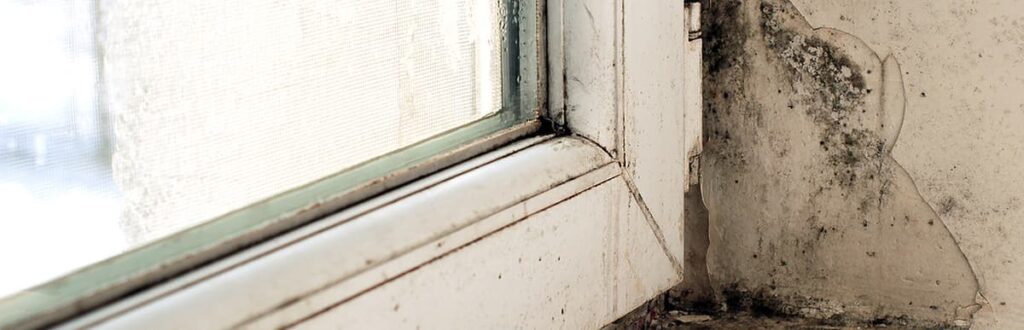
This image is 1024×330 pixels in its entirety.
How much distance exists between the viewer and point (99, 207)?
93cm

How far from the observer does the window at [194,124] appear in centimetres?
87

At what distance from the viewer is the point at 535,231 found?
1395mm

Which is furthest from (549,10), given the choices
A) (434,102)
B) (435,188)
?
(435,188)

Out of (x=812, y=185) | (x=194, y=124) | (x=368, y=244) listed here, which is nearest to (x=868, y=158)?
(x=812, y=185)

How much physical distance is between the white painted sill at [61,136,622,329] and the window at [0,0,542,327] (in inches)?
0.9

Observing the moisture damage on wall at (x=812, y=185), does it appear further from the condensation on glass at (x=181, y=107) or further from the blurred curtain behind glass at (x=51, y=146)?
the blurred curtain behind glass at (x=51, y=146)

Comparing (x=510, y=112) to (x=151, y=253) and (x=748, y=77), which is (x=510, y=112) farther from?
(x=151, y=253)

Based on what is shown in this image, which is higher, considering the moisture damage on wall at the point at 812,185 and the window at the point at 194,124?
the window at the point at 194,124

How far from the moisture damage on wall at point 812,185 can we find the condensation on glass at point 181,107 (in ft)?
1.88

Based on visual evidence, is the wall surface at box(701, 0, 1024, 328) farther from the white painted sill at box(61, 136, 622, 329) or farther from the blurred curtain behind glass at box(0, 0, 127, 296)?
the blurred curtain behind glass at box(0, 0, 127, 296)

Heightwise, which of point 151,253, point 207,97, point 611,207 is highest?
point 207,97

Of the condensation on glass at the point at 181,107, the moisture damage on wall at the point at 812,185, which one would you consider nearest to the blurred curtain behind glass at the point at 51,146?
the condensation on glass at the point at 181,107

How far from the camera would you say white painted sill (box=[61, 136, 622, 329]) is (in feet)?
3.10

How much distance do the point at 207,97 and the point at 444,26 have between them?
1.29 ft
